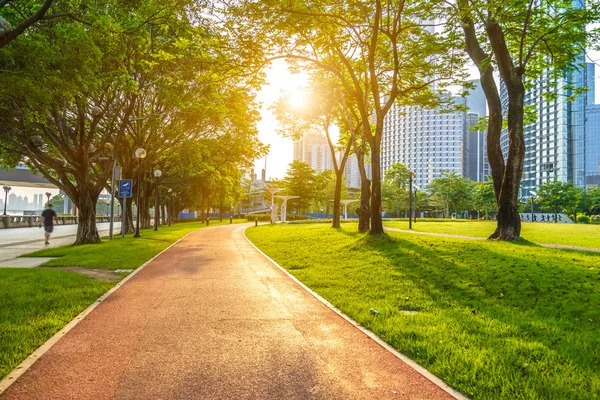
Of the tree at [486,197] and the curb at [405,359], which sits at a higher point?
the tree at [486,197]

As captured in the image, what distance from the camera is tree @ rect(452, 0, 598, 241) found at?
1352 cm

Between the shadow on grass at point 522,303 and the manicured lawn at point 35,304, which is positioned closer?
the shadow on grass at point 522,303

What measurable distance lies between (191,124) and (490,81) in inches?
710

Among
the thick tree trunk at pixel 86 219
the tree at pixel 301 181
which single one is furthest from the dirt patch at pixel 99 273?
the tree at pixel 301 181

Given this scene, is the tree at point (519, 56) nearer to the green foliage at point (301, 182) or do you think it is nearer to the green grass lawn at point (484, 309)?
the green grass lawn at point (484, 309)

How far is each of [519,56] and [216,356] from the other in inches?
629

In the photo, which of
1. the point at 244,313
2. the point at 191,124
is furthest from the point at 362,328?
the point at 191,124

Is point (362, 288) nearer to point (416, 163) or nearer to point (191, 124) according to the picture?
point (191, 124)

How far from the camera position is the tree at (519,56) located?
44.3 ft

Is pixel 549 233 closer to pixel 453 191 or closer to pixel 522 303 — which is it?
pixel 522 303

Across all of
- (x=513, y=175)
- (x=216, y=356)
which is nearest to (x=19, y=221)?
(x=513, y=175)

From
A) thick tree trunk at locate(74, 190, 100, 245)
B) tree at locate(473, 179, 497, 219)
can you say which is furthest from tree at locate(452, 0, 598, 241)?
tree at locate(473, 179, 497, 219)

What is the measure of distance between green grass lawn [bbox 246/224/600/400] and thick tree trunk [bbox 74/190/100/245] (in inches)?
494

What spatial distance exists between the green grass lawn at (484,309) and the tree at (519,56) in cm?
285
